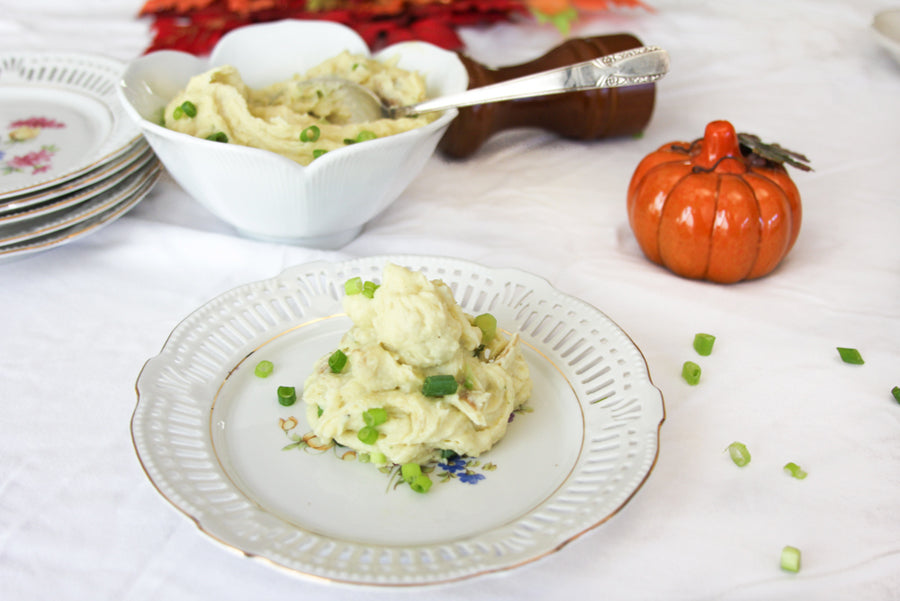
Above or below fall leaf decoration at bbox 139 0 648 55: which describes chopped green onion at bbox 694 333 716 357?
below

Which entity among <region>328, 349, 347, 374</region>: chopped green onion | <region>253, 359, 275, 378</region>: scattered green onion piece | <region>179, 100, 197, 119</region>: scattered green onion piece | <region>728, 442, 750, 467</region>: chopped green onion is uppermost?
<region>179, 100, 197, 119</region>: scattered green onion piece

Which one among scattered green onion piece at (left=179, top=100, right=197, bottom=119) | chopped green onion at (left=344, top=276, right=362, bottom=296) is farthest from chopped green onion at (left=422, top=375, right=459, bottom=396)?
scattered green onion piece at (left=179, top=100, right=197, bottom=119)

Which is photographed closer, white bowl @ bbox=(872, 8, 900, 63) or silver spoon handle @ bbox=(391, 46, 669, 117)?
silver spoon handle @ bbox=(391, 46, 669, 117)

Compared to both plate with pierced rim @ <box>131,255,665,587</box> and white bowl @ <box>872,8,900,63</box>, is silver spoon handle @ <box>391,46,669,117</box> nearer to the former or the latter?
plate with pierced rim @ <box>131,255,665,587</box>

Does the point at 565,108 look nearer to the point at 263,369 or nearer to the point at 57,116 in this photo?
the point at 263,369

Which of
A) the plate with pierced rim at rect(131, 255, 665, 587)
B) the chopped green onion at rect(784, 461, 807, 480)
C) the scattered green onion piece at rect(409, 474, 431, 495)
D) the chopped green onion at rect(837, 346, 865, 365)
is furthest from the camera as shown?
the chopped green onion at rect(837, 346, 865, 365)
